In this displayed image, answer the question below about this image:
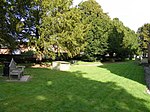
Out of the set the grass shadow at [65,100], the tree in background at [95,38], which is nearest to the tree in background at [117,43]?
the tree in background at [95,38]

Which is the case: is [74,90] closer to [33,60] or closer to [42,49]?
[42,49]

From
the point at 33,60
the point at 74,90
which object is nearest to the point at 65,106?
the point at 74,90

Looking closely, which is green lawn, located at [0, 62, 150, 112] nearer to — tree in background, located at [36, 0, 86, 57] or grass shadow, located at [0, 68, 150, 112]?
grass shadow, located at [0, 68, 150, 112]

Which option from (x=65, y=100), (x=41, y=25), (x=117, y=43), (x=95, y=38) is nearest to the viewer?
(x=65, y=100)

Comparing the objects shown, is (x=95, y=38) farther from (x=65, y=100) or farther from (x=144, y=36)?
(x=144, y=36)

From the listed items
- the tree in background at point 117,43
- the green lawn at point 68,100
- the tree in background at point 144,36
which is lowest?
the green lawn at point 68,100

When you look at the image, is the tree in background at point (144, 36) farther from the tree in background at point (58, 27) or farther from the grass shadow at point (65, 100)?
the grass shadow at point (65, 100)

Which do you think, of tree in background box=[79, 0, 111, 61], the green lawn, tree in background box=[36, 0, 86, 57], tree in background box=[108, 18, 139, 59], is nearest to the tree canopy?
tree in background box=[36, 0, 86, 57]

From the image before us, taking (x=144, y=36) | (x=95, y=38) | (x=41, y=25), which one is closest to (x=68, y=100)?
(x=41, y=25)

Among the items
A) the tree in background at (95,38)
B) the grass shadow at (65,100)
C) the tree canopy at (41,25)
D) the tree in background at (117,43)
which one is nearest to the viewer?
the grass shadow at (65,100)

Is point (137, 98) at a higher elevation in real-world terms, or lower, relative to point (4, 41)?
lower

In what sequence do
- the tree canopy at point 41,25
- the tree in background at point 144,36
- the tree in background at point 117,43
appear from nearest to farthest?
the tree canopy at point 41,25
the tree in background at point 117,43
the tree in background at point 144,36

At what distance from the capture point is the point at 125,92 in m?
14.1

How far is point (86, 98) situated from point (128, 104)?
1908mm
